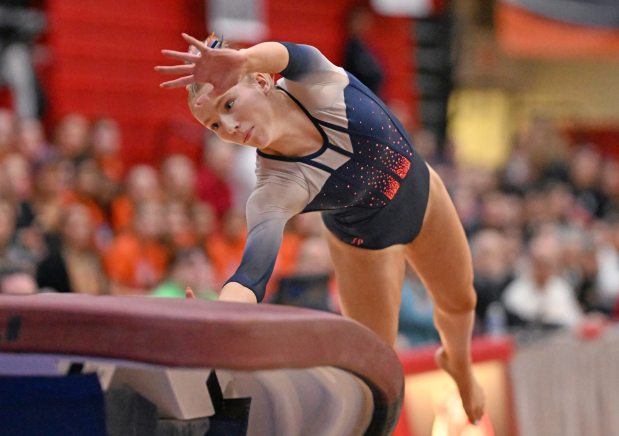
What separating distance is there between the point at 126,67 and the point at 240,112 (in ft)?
20.3

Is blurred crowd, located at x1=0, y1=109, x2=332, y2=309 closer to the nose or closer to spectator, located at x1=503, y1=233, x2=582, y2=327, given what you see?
spectator, located at x1=503, y1=233, x2=582, y2=327

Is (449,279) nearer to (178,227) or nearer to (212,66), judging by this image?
(212,66)

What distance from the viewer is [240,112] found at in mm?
2826

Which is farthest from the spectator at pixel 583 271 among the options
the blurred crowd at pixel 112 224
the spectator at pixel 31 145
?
the spectator at pixel 31 145

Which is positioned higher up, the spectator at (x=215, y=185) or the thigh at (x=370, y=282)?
the thigh at (x=370, y=282)

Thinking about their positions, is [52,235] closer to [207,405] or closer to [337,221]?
[337,221]

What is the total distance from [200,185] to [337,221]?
427 cm

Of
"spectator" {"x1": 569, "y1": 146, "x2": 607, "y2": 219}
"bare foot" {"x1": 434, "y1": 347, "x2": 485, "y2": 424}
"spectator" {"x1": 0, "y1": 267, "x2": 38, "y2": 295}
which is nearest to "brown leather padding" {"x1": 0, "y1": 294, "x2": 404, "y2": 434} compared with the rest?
"bare foot" {"x1": 434, "y1": 347, "x2": 485, "y2": 424}

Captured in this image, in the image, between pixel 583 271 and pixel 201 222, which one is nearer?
pixel 201 222

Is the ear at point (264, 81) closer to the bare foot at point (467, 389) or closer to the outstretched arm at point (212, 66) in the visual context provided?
the outstretched arm at point (212, 66)

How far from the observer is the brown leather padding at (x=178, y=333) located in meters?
2.07

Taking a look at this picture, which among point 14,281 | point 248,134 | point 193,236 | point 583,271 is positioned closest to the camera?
point 248,134

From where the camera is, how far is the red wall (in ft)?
27.1

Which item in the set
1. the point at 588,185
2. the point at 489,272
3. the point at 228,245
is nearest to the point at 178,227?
the point at 228,245
